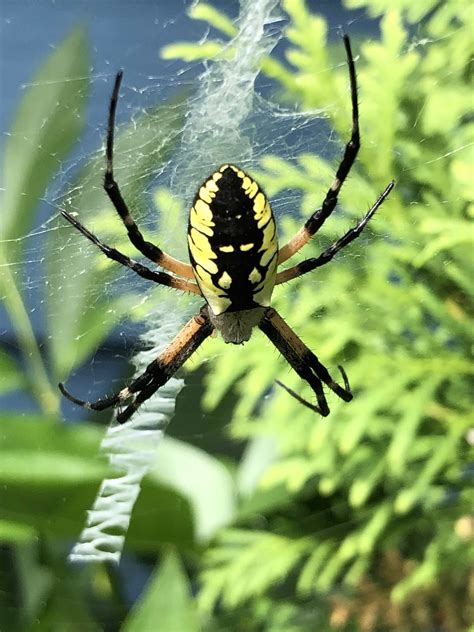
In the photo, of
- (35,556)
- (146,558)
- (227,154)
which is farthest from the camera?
(146,558)

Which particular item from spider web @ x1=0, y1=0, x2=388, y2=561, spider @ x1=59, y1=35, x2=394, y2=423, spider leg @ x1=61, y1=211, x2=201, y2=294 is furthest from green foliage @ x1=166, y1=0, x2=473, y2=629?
spider leg @ x1=61, y1=211, x2=201, y2=294

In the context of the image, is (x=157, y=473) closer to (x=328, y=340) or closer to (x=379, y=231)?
(x=328, y=340)

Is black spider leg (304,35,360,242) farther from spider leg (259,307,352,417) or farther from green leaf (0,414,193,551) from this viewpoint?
green leaf (0,414,193,551)

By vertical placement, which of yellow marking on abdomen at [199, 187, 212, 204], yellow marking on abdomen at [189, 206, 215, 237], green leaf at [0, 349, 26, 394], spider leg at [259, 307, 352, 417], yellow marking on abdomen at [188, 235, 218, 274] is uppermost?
yellow marking on abdomen at [199, 187, 212, 204]

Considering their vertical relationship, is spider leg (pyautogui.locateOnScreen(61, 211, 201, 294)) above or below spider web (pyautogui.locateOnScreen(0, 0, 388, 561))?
below

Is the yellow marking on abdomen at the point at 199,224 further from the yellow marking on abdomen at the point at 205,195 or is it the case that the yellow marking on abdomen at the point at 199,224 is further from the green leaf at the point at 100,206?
the green leaf at the point at 100,206

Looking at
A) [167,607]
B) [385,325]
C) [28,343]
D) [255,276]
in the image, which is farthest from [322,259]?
[167,607]

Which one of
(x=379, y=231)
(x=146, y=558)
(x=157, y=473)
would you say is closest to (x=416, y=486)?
(x=379, y=231)
